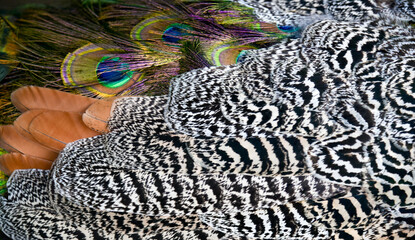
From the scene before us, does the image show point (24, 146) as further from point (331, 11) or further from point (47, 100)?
point (331, 11)

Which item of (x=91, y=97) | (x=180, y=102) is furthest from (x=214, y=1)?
(x=91, y=97)

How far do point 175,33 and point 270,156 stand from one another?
0.64 meters

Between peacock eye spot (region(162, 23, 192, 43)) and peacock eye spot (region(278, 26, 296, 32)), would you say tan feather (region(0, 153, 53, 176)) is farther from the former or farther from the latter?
peacock eye spot (region(278, 26, 296, 32))

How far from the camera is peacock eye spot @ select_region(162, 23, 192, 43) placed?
4.76 ft

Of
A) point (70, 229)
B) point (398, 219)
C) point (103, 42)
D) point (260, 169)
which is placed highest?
point (103, 42)

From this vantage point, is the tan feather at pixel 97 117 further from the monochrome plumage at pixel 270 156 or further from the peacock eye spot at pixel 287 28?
the peacock eye spot at pixel 287 28

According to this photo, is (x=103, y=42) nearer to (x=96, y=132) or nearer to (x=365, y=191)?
(x=96, y=132)

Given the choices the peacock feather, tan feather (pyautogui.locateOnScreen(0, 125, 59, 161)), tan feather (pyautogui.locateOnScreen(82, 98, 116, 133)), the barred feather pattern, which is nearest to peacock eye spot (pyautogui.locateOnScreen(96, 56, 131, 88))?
the peacock feather

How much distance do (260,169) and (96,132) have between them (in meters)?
0.67

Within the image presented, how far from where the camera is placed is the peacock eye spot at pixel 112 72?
4.70 feet

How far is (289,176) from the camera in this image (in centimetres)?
121

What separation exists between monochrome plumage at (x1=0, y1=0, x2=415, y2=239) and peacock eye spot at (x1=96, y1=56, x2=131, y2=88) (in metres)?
0.20

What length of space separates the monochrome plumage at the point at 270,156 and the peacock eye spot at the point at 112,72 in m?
0.20

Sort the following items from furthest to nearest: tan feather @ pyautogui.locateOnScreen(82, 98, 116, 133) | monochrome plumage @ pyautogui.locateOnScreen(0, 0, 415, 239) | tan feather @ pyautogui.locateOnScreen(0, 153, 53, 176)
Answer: tan feather @ pyautogui.locateOnScreen(0, 153, 53, 176)
tan feather @ pyautogui.locateOnScreen(82, 98, 116, 133)
monochrome plumage @ pyautogui.locateOnScreen(0, 0, 415, 239)
